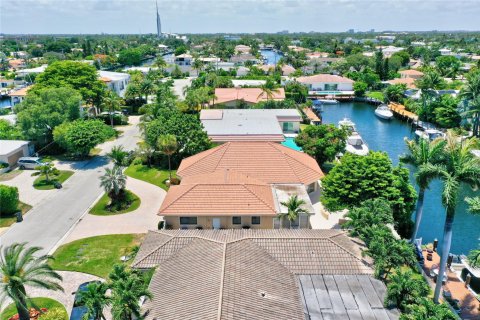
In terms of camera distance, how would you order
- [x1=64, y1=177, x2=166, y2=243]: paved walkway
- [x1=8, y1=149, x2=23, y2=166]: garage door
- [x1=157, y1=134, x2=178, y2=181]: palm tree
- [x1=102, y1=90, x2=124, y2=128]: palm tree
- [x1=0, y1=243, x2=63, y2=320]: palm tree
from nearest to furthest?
[x1=0, y1=243, x2=63, y2=320]: palm tree → [x1=64, y1=177, x2=166, y2=243]: paved walkway → [x1=157, y1=134, x2=178, y2=181]: palm tree → [x1=8, y1=149, x2=23, y2=166]: garage door → [x1=102, y1=90, x2=124, y2=128]: palm tree

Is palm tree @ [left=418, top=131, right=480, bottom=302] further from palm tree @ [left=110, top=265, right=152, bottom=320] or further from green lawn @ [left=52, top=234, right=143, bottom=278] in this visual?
green lawn @ [left=52, top=234, right=143, bottom=278]

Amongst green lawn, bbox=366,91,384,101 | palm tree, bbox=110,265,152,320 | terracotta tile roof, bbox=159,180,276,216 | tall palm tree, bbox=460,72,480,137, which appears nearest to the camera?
palm tree, bbox=110,265,152,320

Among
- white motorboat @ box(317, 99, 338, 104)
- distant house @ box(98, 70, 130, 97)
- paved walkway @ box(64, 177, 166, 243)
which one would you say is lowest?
paved walkway @ box(64, 177, 166, 243)

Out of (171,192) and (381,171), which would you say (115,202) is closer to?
(171,192)

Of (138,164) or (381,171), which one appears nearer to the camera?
(381,171)

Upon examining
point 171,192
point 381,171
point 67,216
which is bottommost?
point 67,216

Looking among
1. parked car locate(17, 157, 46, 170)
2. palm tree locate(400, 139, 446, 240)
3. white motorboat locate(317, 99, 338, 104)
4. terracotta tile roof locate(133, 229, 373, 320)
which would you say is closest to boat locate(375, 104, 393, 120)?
white motorboat locate(317, 99, 338, 104)

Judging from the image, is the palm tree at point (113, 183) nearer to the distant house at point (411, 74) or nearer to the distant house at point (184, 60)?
the distant house at point (411, 74)

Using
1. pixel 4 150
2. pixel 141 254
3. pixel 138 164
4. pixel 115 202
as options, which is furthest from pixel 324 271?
pixel 4 150
